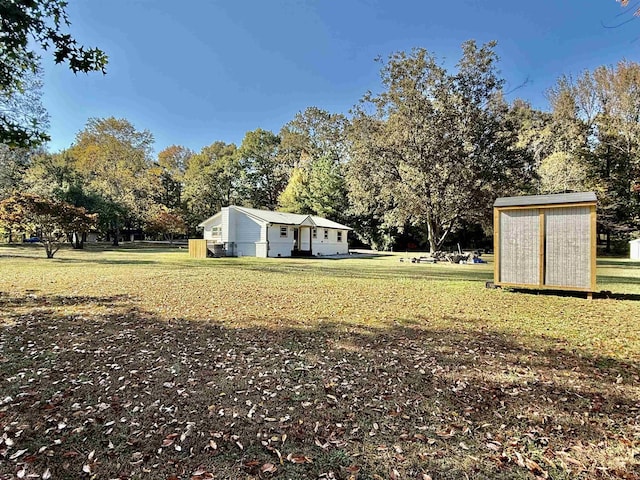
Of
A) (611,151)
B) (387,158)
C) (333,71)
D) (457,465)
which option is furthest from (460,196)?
(457,465)

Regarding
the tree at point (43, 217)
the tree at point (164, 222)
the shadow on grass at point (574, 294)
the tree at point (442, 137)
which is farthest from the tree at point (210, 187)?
the shadow on grass at point (574, 294)

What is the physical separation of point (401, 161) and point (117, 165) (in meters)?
28.0

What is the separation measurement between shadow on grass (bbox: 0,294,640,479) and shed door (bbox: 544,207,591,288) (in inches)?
178

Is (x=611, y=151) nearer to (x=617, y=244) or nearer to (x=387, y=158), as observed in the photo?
(x=617, y=244)

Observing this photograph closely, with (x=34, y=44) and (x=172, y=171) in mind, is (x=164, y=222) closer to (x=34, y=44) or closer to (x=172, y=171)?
(x=172, y=171)

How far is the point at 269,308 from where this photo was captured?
269 inches

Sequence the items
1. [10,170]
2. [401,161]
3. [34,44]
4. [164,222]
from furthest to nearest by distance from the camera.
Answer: [164,222]
[10,170]
[401,161]
[34,44]

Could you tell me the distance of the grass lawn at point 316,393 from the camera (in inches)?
91.0

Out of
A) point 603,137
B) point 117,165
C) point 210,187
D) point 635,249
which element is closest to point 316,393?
point 635,249

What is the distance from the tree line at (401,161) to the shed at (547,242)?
1.82 meters

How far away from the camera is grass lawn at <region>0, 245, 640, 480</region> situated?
7.59 ft

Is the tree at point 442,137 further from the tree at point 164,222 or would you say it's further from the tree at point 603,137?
the tree at point 164,222

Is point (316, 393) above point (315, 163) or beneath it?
beneath

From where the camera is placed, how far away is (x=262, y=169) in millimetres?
43438
